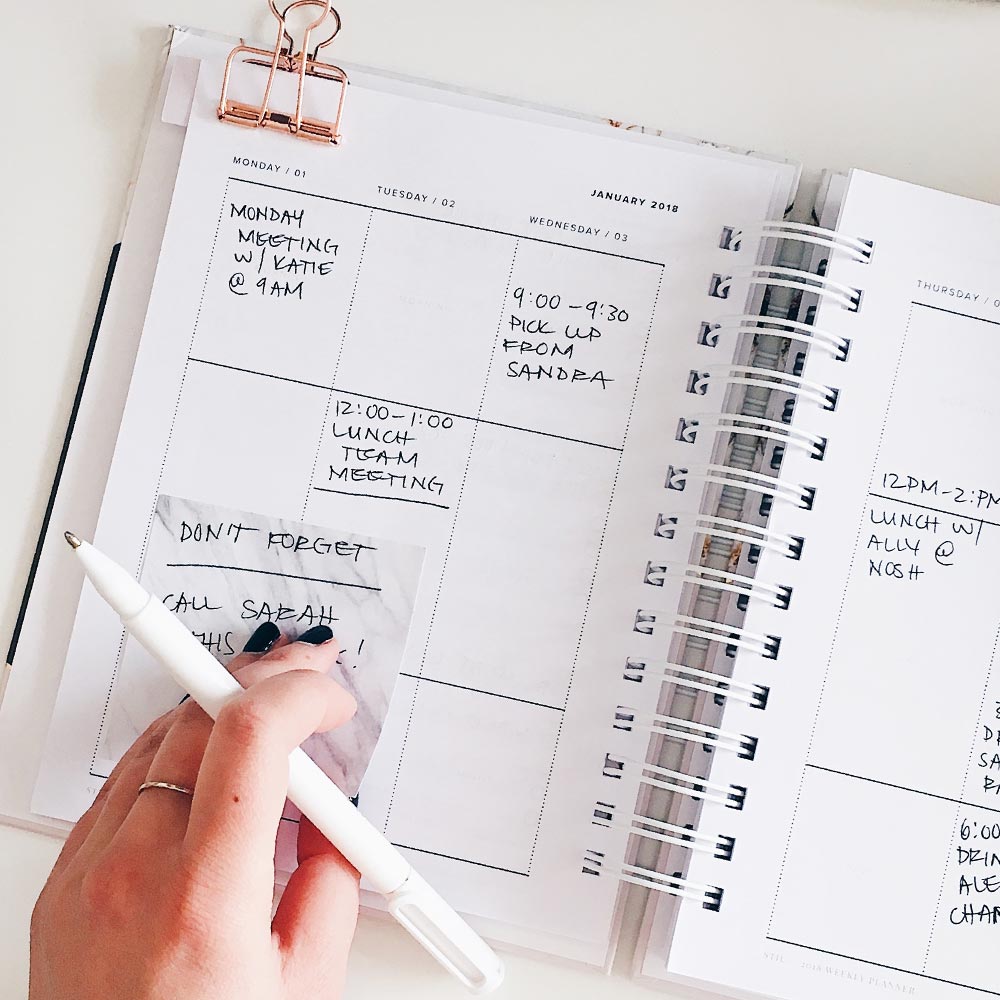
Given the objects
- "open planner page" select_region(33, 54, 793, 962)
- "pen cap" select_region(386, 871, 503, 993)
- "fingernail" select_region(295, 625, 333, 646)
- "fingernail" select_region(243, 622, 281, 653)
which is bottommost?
"pen cap" select_region(386, 871, 503, 993)

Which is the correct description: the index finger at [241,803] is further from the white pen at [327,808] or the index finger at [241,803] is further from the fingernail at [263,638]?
the fingernail at [263,638]

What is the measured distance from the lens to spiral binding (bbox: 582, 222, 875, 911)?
1.96 ft

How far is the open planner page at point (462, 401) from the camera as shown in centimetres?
63

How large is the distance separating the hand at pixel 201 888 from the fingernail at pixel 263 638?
0.23 feet

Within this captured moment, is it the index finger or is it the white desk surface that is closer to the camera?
the index finger

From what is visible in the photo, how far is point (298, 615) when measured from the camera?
25.3 inches

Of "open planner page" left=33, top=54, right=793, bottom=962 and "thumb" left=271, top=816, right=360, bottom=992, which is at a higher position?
"open planner page" left=33, top=54, right=793, bottom=962

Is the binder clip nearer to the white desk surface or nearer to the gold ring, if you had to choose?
the white desk surface

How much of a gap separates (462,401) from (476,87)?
8.2 inches

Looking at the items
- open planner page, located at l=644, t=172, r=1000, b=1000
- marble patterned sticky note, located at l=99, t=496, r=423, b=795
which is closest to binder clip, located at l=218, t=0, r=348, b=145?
marble patterned sticky note, located at l=99, t=496, r=423, b=795

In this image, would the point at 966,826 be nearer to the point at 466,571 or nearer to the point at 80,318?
the point at 466,571

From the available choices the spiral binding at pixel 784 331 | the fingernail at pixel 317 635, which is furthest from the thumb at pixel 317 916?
the spiral binding at pixel 784 331

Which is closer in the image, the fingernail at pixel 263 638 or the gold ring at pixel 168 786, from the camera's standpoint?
the gold ring at pixel 168 786

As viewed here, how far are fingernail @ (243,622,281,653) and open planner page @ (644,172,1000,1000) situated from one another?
11.7 inches
